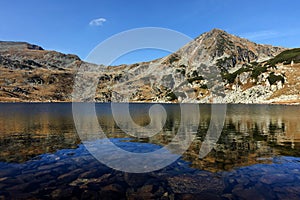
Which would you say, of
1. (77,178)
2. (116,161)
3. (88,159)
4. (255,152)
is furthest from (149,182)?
(255,152)

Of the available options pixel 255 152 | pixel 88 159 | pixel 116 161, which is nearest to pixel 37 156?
pixel 88 159

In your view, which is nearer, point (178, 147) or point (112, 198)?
point (112, 198)

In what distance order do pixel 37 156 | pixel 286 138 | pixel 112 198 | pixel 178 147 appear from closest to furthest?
pixel 112 198, pixel 37 156, pixel 178 147, pixel 286 138

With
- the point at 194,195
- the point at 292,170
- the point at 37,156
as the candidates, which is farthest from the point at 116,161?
the point at 292,170

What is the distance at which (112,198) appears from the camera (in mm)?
16938

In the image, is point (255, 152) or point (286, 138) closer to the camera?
point (255, 152)

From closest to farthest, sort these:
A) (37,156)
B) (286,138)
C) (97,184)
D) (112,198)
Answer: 1. (112,198)
2. (97,184)
3. (37,156)
4. (286,138)

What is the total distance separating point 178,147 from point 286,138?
24.5 metres

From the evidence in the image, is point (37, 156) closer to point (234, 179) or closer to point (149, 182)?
point (149, 182)

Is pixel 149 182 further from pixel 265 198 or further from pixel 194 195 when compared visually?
pixel 265 198

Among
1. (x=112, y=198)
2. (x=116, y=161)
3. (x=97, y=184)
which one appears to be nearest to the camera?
(x=112, y=198)

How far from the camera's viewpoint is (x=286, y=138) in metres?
45.4

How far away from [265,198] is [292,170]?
33.5 feet

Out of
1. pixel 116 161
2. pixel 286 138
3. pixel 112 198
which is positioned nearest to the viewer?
pixel 112 198
